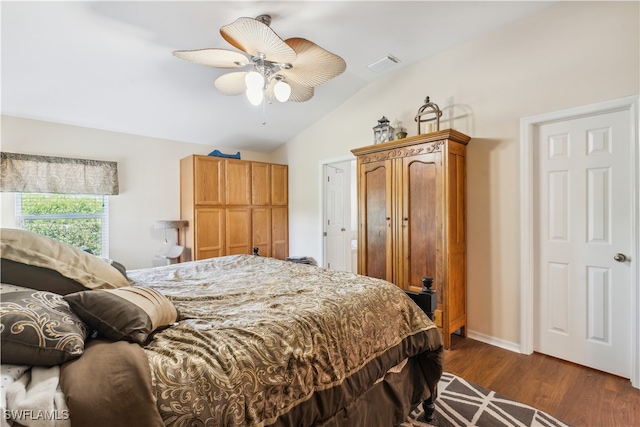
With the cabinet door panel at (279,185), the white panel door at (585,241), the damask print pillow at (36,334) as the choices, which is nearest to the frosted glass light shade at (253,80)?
the damask print pillow at (36,334)

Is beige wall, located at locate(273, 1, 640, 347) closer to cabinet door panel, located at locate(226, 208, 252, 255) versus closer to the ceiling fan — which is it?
the ceiling fan

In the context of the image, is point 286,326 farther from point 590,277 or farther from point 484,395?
point 590,277

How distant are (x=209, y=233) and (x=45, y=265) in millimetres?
3116

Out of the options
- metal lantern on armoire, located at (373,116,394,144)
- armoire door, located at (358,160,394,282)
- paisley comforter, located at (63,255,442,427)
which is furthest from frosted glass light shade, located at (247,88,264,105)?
metal lantern on armoire, located at (373,116,394,144)

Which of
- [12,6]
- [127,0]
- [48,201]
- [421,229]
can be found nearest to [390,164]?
[421,229]

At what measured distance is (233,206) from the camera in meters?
4.55

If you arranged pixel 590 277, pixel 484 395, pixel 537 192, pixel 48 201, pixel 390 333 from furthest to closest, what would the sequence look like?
pixel 48 201 < pixel 537 192 < pixel 590 277 < pixel 484 395 < pixel 390 333

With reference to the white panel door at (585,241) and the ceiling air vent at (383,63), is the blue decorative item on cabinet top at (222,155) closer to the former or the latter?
the ceiling air vent at (383,63)

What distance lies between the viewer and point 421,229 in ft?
9.78

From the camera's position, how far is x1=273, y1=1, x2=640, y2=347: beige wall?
2.27 m

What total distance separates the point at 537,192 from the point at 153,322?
3138 millimetres

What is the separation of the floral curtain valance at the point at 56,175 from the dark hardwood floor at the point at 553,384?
14.5 feet

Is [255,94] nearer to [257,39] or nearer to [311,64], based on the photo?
[257,39]

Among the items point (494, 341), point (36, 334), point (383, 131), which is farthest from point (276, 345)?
point (383, 131)
